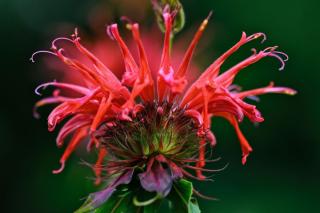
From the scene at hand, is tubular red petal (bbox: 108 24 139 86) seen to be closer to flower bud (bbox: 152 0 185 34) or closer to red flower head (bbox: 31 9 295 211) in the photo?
red flower head (bbox: 31 9 295 211)

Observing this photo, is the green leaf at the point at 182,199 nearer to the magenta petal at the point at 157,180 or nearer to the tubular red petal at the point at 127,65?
the magenta petal at the point at 157,180

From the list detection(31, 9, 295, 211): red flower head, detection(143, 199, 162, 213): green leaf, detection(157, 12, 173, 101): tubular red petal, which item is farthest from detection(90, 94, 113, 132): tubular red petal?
detection(143, 199, 162, 213): green leaf

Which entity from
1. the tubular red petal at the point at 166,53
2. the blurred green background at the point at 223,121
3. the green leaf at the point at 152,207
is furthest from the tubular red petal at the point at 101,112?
the blurred green background at the point at 223,121

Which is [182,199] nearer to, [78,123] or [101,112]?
[101,112]
